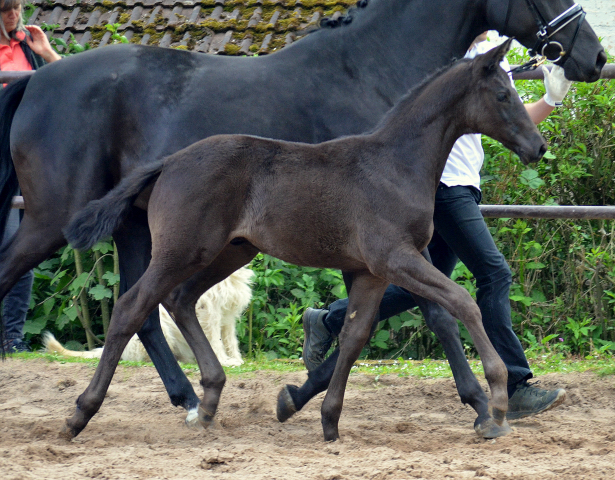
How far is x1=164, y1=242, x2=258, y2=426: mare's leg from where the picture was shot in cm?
336

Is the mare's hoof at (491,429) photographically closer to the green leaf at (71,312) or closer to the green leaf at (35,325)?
the green leaf at (71,312)

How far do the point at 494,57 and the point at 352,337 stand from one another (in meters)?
1.27

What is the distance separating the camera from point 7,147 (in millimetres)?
3760

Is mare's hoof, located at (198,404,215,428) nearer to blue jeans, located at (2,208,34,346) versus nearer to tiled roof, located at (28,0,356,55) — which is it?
blue jeans, located at (2,208,34,346)

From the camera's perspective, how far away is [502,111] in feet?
9.79

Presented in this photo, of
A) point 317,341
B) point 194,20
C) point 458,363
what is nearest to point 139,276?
point 317,341

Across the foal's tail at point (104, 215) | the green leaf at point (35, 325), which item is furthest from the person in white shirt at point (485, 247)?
the green leaf at point (35, 325)

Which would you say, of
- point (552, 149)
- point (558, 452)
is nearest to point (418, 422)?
point (558, 452)

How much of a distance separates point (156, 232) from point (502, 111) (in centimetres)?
148

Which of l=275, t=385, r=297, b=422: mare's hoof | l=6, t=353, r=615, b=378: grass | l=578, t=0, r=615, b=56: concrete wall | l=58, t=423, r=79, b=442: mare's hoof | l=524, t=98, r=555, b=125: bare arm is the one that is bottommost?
l=6, t=353, r=615, b=378: grass

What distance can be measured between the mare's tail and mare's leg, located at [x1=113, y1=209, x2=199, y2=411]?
596 mm

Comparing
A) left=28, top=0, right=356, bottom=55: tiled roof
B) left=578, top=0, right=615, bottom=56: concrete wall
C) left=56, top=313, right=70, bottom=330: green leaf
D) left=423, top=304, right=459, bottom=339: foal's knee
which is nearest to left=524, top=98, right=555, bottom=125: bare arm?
left=423, top=304, right=459, bottom=339: foal's knee

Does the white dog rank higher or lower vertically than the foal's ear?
lower

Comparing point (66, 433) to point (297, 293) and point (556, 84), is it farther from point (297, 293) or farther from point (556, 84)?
point (556, 84)
